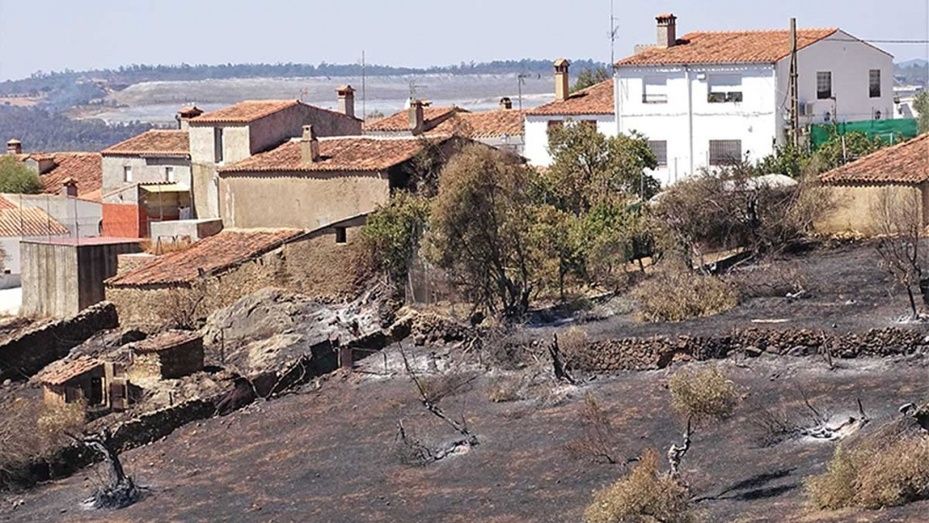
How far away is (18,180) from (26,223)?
7664mm

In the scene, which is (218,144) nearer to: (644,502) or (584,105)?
(584,105)

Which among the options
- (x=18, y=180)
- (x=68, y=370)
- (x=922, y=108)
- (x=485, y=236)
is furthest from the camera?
(x=18, y=180)

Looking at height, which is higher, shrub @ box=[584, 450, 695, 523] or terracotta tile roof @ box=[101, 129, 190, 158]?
terracotta tile roof @ box=[101, 129, 190, 158]

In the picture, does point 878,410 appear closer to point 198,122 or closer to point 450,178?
point 450,178

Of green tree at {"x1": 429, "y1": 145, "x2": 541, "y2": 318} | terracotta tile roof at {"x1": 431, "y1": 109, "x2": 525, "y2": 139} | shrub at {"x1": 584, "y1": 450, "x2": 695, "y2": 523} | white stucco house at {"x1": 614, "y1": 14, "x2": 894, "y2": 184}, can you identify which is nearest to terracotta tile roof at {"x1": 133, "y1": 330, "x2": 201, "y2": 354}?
green tree at {"x1": 429, "y1": 145, "x2": 541, "y2": 318}

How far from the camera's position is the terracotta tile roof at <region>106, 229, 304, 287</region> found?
41.1 meters

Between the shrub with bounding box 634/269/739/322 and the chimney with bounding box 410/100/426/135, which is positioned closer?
the shrub with bounding box 634/269/739/322

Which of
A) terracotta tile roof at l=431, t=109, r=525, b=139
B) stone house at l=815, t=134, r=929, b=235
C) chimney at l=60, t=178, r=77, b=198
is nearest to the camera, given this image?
stone house at l=815, t=134, r=929, b=235

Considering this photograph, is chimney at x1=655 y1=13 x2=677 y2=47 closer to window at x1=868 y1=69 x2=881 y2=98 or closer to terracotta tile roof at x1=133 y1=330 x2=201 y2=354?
window at x1=868 y1=69 x2=881 y2=98

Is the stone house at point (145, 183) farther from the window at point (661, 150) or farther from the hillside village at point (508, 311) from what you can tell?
the window at point (661, 150)

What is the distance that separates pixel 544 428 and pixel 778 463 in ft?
17.5

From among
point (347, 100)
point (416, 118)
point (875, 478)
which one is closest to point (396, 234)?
point (416, 118)

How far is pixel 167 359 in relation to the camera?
36438mm

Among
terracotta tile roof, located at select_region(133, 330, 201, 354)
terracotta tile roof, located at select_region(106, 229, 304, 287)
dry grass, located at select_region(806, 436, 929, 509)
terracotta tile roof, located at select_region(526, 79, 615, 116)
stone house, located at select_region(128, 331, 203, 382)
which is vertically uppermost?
terracotta tile roof, located at select_region(526, 79, 615, 116)
